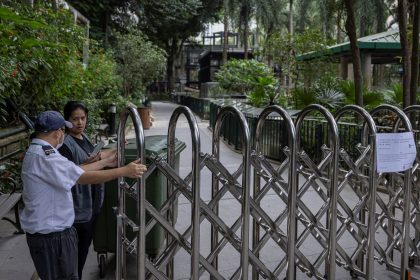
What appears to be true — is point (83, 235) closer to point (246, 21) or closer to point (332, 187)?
point (332, 187)

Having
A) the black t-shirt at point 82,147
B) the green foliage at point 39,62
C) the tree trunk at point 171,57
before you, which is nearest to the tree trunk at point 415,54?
the green foliage at point 39,62

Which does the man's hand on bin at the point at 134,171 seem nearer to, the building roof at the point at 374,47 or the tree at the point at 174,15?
the building roof at the point at 374,47

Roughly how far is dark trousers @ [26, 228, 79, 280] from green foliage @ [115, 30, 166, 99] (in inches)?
735

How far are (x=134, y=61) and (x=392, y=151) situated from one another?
18.5m

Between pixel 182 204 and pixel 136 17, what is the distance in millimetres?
21876

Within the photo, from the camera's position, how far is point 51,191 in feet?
10.1

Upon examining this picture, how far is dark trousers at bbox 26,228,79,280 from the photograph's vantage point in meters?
3.13

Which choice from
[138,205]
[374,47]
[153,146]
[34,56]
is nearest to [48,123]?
[138,205]

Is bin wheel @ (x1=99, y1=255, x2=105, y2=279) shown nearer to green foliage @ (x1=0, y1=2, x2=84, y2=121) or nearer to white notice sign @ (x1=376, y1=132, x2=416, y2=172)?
green foliage @ (x1=0, y1=2, x2=84, y2=121)

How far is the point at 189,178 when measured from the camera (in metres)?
3.63

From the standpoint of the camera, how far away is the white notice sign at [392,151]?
4066 mm

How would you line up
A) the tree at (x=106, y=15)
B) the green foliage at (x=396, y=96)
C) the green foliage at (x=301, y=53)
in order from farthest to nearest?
1. the tree at (x=106, y=15)
2. the green foliage at (x=301, y=53)
3. the green foliage at (x=396, y=96)

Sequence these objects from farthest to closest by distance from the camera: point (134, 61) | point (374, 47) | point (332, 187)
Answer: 1. point (134, 61)
2. point (374, 47)
3. point (332, 187)

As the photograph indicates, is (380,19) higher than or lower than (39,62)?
higher
